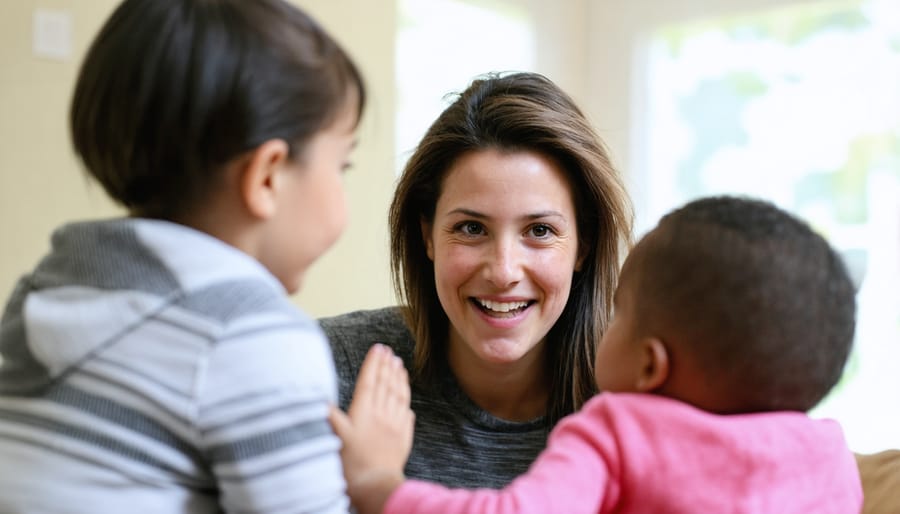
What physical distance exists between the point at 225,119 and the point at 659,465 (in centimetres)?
53

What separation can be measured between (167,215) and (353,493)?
0.33 meters

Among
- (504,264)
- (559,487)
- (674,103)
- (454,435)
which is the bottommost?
(454,435)

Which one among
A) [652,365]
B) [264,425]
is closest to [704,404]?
[652,365]

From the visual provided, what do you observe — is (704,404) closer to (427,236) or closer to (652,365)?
(652,365)

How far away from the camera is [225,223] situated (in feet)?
3.05

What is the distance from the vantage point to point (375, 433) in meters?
0.96

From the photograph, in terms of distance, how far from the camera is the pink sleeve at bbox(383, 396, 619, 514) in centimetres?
87

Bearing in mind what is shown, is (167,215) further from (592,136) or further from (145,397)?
(592,136)

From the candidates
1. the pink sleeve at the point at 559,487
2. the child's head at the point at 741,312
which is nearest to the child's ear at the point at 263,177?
the pink sleeve at the point at 559,487

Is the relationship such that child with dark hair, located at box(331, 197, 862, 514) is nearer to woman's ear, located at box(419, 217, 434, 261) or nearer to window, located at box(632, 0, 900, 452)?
woman's ear, located at box(419, 217, 434, 261)

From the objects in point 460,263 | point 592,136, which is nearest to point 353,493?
point 460,263

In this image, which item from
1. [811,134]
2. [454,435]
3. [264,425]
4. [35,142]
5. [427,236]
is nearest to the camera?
[264,425]

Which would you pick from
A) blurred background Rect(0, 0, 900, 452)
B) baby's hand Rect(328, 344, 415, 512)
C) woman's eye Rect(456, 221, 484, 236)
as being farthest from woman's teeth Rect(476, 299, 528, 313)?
blurred background Rect(0, 0, 900, 452)

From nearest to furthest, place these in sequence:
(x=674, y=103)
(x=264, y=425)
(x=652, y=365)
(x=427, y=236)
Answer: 1. (x=264, y=425)
2. (x=652, y=365)
3. (x=427, y=236)
4. (x=674, y=103)
